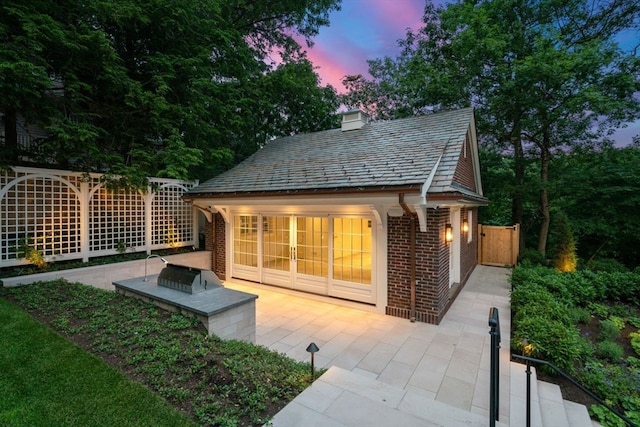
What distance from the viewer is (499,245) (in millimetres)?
12242

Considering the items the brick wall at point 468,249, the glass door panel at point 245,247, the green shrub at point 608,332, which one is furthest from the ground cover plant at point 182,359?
the brick wall at point 468,249

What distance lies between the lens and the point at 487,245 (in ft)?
40.9

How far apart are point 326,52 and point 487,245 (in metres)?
11.9

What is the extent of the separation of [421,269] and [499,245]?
27.1 feet

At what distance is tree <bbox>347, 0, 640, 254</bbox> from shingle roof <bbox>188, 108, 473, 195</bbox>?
592cm

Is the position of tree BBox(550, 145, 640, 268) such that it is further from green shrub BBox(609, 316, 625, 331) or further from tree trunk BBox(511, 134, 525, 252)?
green shrub BBox(609, 316, 625, 331)

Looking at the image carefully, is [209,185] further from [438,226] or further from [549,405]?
[549,405]

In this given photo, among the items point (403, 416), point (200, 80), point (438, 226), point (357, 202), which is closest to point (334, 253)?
point (357, 202)

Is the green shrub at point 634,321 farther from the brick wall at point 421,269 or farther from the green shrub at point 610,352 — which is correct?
the brick wall at point 421,269

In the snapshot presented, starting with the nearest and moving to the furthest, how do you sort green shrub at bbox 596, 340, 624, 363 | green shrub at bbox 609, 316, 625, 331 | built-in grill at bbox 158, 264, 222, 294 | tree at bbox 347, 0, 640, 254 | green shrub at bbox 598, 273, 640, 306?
green shrub at bbox 596, 340, 624, 363
built-in grill at bbox 158, 264, 222, 294
green shrub at bbox 609, 316, 625, 331
green shrub at bbox 598, 273, 640, 306
tree at bbox 347, 0, 640, 254

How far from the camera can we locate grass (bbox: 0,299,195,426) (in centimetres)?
253

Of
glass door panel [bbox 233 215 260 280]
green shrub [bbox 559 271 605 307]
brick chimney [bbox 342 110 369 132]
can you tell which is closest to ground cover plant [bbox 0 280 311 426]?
glass door panel [bbox 233 215 260 280]

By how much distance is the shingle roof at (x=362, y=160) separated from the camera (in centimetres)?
614

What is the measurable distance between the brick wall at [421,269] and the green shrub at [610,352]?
8.35ft
